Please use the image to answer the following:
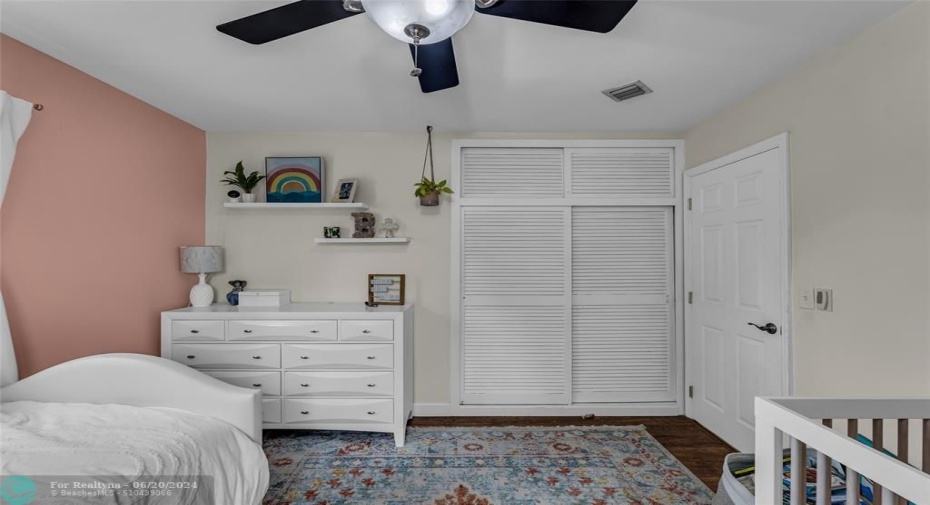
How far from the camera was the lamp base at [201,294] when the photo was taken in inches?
117

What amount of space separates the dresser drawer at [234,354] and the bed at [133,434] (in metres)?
0.73

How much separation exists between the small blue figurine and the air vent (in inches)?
113

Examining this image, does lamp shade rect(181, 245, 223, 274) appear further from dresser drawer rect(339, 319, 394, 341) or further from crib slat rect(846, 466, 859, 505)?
crib slat rect(846, 466, 859, 505)

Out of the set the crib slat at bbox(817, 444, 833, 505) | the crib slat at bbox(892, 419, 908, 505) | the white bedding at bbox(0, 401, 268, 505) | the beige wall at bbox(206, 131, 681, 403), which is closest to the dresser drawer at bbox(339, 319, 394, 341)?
the beige wall at bbox(206, 131, 681, 403)

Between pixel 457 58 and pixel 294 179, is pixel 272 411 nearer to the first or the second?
pixel 294 179

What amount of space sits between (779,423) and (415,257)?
2.54 metres

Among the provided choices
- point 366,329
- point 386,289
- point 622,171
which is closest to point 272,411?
point 366,329

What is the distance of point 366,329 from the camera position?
8.83 ft

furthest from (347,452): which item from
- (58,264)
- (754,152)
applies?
(754,152)

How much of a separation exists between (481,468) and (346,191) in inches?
83.0

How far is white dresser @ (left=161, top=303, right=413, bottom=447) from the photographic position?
2682 mm

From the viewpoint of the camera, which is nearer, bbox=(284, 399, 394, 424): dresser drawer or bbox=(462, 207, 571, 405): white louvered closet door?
bbox=(284, 399, 394, 424): dresser drawer

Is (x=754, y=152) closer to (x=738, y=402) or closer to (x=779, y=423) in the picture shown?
(x=738, y=402)

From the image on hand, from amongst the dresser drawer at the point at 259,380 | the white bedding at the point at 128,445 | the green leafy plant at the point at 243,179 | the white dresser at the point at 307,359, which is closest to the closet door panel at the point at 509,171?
the white dresser at the point at 307,359
